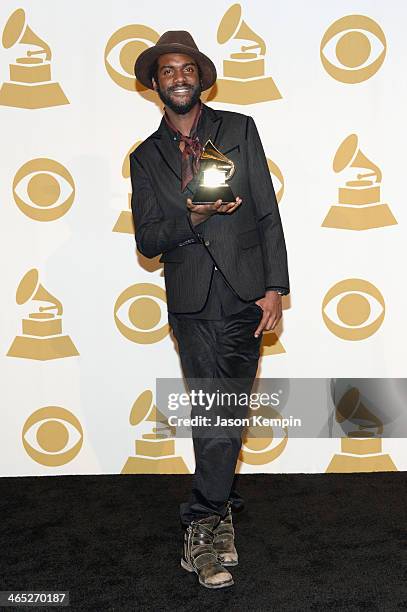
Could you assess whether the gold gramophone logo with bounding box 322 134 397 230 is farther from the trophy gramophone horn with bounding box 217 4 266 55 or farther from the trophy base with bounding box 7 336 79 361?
the trophy base with bounding box 7 336 79 361

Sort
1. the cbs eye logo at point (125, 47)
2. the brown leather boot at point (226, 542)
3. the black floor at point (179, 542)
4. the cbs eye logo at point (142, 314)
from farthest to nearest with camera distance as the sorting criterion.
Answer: the cbs eye logo at point (142, 314), the cbs eye logo at point (125, 47), the brown leather boot at point (226, 542), the black floor at point (179, 542)

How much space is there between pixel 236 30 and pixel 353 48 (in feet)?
1.67

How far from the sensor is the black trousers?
88.7 inches

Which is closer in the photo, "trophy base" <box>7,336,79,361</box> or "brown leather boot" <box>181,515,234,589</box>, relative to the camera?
"brown leather boot" <box>181,515,234,589</box>

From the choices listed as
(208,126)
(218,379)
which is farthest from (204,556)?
(208,126)

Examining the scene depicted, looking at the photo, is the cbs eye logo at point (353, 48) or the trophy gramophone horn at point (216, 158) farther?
the cbs eye logo at point (353, 48)

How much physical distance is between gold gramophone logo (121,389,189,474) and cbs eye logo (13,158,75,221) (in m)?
0.97

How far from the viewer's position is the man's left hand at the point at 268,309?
7.45 ft

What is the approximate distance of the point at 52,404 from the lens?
10.3 ft

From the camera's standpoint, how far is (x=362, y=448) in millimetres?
3180

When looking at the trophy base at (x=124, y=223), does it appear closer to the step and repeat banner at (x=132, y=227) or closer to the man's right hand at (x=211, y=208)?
the step and repeat banner at (x=132, y=227)

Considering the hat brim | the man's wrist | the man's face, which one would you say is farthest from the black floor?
the hat brim

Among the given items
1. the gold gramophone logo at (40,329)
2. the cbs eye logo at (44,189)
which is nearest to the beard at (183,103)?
the cbs eye logo at (44,189)

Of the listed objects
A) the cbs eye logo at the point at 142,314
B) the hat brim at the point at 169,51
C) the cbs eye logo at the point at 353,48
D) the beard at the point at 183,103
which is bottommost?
the cbs eye logo at the point at 142,314
